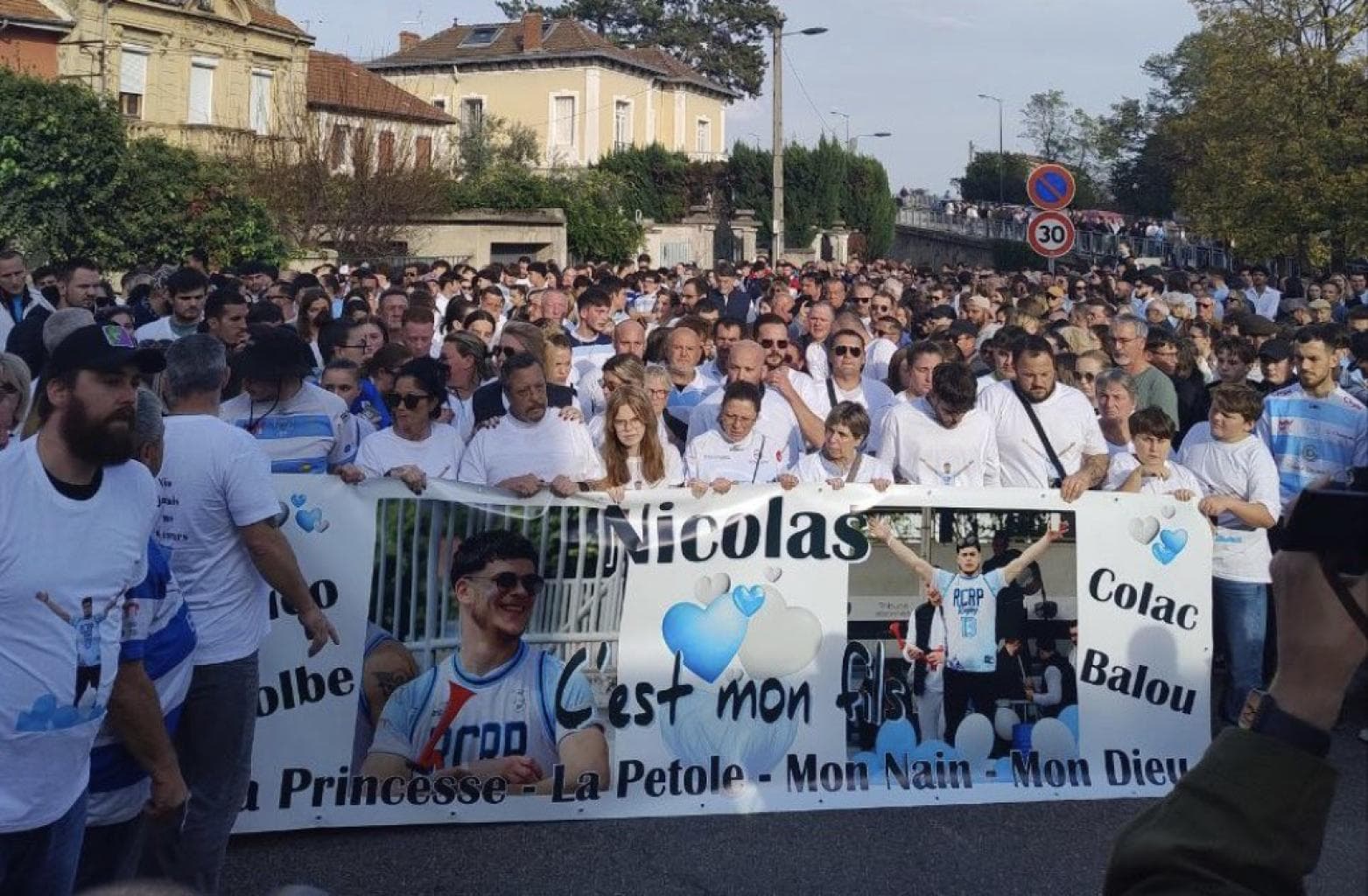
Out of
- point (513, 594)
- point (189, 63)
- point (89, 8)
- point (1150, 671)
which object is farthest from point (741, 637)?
point (189, 63)

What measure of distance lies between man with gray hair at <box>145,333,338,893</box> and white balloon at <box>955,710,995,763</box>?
9.04 feet

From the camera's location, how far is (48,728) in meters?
3.67

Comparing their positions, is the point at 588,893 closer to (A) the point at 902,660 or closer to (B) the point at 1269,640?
(A) the point at 902,660

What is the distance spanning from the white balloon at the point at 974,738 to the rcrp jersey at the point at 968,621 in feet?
0.69

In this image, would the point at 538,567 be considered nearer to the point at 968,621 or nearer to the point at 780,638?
the point at 780,638

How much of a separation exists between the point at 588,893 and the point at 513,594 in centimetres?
120

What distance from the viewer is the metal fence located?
19.9 ft

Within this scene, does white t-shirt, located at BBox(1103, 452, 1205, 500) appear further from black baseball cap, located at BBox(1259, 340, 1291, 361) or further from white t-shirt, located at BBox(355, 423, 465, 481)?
white t-shirt, located at BBox(355, 423, 465, 481)

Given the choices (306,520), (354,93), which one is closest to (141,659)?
(306,520)

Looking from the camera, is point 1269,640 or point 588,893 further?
point 1269,640

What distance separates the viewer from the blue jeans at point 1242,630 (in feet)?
24.0

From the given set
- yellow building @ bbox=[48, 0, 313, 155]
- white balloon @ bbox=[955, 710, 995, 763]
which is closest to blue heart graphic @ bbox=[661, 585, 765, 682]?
white balloon @ bbox=[955, 710, 995, 763]

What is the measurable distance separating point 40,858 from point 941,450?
489 cm

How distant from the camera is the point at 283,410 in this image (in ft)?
21.7
